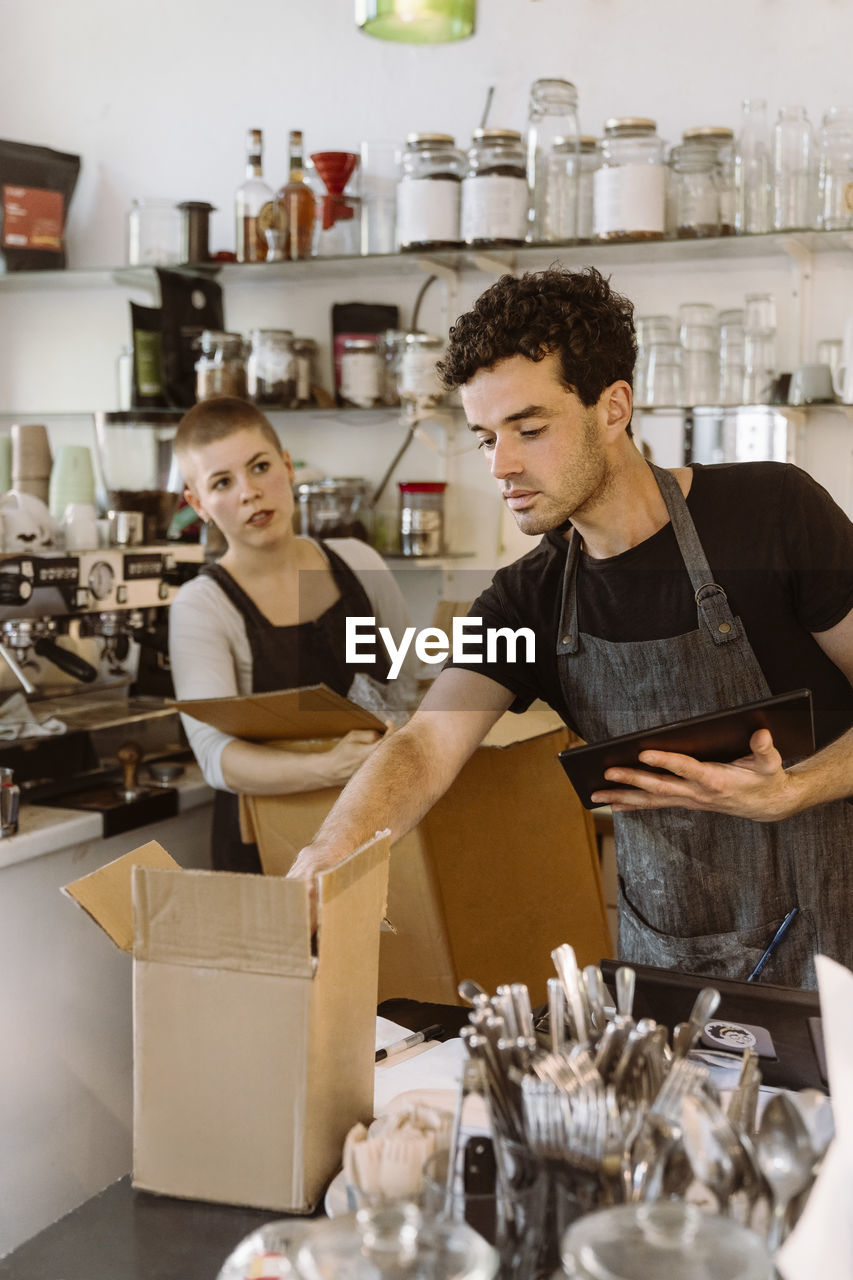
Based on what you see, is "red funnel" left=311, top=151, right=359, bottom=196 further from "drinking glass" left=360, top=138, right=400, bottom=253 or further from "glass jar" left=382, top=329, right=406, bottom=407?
"glass jar" left=382, top=329, right=406, bottom=407

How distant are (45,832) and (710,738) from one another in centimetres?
136

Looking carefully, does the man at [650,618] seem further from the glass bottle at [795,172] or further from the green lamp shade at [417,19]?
the glass bottle at [795,172]

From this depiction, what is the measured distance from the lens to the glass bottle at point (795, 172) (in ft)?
8.88

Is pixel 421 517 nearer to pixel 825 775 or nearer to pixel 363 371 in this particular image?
pixel 363 371

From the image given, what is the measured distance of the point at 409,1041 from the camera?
124 centimetres

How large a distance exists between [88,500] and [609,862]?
1.57 metres

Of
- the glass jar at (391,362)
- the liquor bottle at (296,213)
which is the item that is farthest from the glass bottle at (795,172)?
the liquor bottle at (296,213)

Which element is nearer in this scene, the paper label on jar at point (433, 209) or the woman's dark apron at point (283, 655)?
the woman's dark apron at point (283, 655)

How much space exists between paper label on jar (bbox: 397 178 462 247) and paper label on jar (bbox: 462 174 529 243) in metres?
0.07

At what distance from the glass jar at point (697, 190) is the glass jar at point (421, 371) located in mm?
616

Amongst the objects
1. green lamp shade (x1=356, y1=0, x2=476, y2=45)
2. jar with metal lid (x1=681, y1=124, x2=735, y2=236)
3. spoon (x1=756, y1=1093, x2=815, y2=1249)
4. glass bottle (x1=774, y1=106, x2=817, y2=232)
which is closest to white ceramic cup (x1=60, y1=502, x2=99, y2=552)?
green lamp shade (x1=356, y1=0, x2=476, y2=45)

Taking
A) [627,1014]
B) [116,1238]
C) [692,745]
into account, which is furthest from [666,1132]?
[692,745]

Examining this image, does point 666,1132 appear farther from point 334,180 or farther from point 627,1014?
point 334,180

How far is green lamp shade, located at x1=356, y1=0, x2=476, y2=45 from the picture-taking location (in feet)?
8.02
